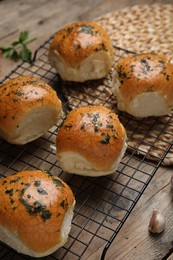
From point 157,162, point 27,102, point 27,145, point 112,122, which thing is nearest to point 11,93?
point 27,102

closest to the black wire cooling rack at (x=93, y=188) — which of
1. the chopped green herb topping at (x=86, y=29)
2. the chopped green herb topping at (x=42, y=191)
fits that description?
the chopped green herb topping at (x=42, y=191)

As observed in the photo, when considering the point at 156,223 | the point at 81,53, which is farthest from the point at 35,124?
the point at 156,223

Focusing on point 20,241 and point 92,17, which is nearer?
point 20,241

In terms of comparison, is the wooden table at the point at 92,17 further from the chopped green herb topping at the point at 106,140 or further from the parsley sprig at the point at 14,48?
the chopped green herb topping at the point at 106,140

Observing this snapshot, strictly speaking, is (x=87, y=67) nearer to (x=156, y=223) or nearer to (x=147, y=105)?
(x=147, y=105)

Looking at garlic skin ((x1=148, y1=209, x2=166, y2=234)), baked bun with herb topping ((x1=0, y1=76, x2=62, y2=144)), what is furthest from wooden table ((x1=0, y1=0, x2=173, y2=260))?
baked bun with herb topping ((x1=0, y1=76, x2=62, y2=144))

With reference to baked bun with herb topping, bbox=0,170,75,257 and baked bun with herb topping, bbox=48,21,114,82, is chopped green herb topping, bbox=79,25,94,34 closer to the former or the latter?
baked bun with herb topping, bbox=48,21,114,82

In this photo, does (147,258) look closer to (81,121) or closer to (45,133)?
(81,121)
